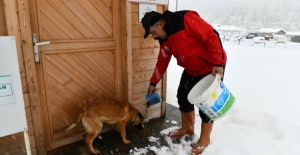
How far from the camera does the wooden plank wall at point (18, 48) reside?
2.12 m

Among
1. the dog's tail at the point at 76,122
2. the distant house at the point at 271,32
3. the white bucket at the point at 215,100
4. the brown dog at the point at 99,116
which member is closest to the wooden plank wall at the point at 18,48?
the dog's tail at the point at 76,122

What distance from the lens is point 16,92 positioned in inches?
73.3

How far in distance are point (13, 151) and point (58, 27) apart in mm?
1615

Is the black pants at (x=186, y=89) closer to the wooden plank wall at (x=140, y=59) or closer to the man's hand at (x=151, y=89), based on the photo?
the man's hand at (x=151, y=89)

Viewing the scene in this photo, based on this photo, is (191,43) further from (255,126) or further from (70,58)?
(255,126)

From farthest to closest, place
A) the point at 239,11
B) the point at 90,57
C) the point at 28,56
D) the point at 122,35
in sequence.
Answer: the point at 239,11 < the point at 122,35 < the point at 90,57 < the point at 28,56

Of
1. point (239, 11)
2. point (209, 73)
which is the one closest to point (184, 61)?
point (209, 73)

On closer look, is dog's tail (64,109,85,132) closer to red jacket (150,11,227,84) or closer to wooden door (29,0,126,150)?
wooden door (29,0,126,150)

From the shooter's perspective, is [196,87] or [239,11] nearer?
[196,87]

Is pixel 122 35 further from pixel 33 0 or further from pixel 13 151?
pixel 13 151

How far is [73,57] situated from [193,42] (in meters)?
1.61

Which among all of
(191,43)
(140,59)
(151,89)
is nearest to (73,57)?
(140,59)

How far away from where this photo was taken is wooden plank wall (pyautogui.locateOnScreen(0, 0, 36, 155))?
2.12 meters

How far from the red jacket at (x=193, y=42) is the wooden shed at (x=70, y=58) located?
81 centimetres
